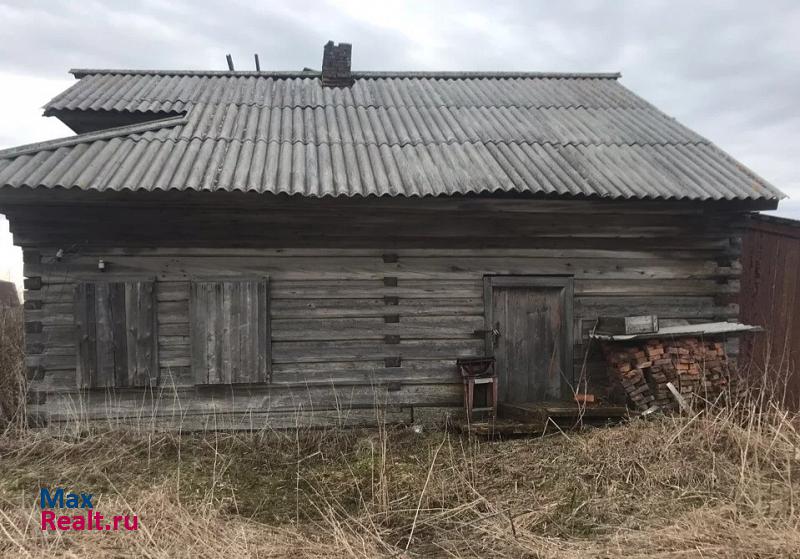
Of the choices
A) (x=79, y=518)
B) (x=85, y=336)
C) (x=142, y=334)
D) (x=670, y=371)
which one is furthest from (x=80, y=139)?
(x=670, y=371)

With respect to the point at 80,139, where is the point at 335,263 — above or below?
below

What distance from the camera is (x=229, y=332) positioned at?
227 inches

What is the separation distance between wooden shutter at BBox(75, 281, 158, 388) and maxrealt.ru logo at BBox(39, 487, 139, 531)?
5.97ft

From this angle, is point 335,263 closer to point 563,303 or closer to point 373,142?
point 373,142

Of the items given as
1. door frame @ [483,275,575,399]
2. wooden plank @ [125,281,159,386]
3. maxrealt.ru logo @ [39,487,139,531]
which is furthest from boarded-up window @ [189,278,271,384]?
door frame @ [483,275,575,399]

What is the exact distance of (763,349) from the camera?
7363 mm

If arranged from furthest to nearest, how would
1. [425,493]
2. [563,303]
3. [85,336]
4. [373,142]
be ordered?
[373,142] < [563,303] < [85,336] < [425,493]

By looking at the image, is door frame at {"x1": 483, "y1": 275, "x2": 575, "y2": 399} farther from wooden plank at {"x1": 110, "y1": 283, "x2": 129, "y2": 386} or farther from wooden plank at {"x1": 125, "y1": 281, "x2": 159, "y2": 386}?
wooden plank at {"x1": 110, "y1": 283, "x2": 129, "y2": 386}

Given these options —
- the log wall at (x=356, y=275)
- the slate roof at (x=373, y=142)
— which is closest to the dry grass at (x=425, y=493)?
the log wall at (x=356, y=275)

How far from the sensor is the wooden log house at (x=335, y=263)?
5.60 meters

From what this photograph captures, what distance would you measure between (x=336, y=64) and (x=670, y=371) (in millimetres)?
7385

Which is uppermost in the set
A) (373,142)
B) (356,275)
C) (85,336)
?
(373,142)

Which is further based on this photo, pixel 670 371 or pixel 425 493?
pixel 670 371

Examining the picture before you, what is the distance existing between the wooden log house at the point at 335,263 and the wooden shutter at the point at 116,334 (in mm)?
22
